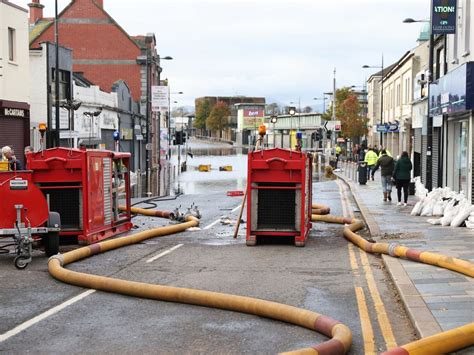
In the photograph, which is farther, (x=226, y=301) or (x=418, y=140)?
(x=418, y=140)

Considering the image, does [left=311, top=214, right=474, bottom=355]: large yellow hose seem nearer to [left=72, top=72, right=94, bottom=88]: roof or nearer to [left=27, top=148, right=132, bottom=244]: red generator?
[left=27, top=148, right=132, bottom=244]: red generator

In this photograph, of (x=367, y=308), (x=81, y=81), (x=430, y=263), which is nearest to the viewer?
(x=367, y=308)

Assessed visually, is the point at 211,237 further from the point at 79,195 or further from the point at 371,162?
the point at 371,162

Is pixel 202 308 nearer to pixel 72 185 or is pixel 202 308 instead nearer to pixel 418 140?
pixel 72 185

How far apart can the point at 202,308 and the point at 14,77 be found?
2333cm

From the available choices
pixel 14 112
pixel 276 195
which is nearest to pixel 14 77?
pixel 14 112

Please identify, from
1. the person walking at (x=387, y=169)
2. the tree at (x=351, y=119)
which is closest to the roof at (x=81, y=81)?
the person walking at (x=387, y=169)

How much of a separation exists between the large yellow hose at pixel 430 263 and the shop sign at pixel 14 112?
15.0m

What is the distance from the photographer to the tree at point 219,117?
190125 mm

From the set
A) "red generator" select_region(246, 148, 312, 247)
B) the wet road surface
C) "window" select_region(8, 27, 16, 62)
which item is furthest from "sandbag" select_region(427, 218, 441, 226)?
"window" select_region(8, 27, 16, 62)

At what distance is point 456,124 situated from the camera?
23031 millimetres

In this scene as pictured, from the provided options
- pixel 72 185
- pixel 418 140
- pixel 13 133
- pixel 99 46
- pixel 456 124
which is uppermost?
pixel 99 46

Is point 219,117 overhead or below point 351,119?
overhead

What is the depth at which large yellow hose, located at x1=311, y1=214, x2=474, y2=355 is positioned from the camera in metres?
6.47
